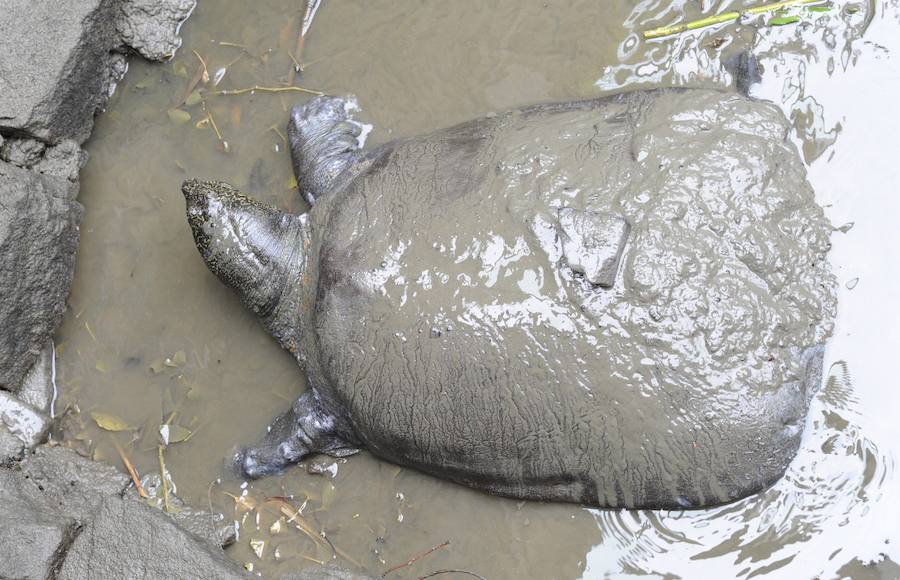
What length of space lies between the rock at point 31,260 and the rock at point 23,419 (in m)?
0.09

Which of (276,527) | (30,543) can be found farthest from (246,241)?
(30,543)

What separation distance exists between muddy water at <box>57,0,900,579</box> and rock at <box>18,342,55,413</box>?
2.9 inches

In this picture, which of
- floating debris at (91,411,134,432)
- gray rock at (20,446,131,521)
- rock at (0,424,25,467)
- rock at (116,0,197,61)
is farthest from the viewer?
A: rock at (116,0,197,61)

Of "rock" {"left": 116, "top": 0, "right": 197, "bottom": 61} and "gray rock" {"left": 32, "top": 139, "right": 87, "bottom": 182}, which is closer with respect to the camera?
"gray rock" {"left": 32, "top": 139, "right": 87, "bottom": 182}

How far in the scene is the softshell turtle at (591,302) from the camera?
3.34 m

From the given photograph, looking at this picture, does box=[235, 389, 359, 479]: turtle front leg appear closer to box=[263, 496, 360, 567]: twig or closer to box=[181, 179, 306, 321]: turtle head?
box=[263, 496, 360, 567]: twig

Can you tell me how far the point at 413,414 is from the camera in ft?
12.6

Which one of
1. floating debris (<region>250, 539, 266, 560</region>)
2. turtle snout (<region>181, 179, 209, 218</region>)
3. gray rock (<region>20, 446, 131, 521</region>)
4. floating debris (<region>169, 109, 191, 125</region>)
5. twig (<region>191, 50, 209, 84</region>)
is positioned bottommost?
floating debris (<region>250, 539, 266, 560</region>)

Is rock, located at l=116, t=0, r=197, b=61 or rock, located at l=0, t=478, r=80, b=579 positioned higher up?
rock, located at l=116, t=0, r=197, b=61

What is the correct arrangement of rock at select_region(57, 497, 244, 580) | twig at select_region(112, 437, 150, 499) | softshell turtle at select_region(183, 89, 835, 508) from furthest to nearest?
twig at select_region(112, 437, 150, 499) < rock at select_region(57, 497, 244, 580) < softshell turtle at select_region(183, 89, 835, 508)

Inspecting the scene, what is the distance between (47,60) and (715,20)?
3508mm

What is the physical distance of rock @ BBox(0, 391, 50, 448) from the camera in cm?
425

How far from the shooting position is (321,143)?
4.42 meters

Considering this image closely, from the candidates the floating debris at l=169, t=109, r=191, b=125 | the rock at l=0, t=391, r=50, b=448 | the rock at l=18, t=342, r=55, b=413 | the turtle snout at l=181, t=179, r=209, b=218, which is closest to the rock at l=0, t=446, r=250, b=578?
the rock at l=0, t=391, r=50, b=448
